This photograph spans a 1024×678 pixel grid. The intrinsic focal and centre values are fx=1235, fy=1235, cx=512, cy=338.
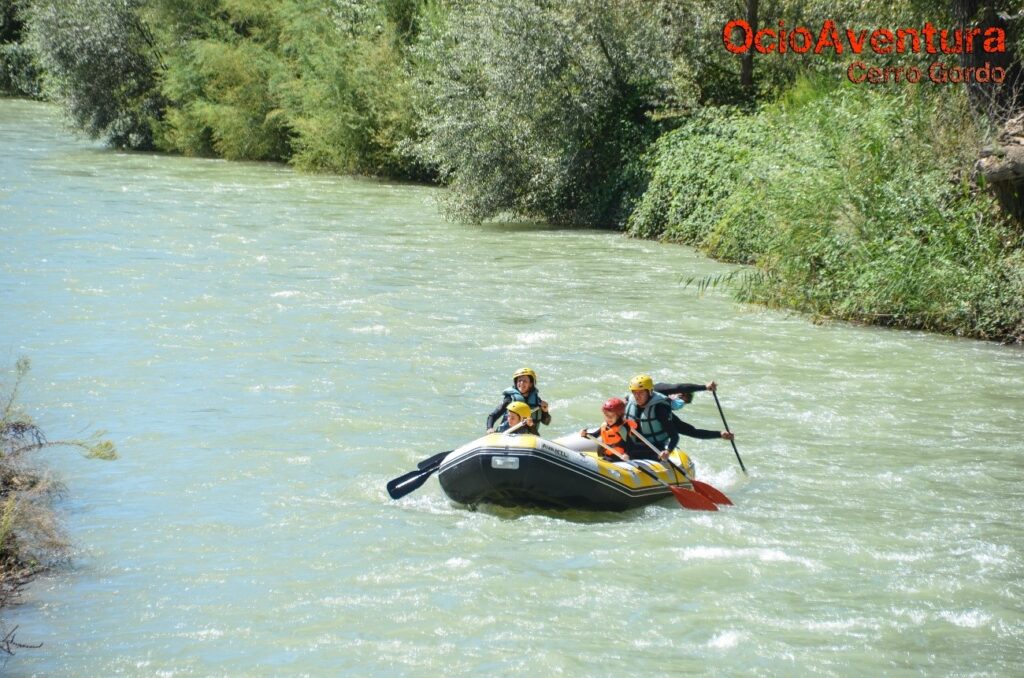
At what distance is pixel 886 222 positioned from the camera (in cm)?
1625

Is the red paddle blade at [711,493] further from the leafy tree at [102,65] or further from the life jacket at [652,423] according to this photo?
the leafy tree at [102,65]

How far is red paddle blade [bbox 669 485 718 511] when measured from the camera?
977 centimetres

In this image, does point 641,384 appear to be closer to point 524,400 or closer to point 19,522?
point 524,400

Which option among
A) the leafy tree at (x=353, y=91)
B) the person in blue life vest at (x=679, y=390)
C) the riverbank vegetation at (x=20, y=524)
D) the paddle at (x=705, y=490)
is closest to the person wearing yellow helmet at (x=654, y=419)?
the person in blue life vest at (x=679, y=390)

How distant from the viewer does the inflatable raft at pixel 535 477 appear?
363 inches

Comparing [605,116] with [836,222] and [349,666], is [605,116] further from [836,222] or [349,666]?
[349,666]

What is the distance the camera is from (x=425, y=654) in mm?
7039

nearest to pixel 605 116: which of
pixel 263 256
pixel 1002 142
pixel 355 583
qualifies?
pixel 263 256

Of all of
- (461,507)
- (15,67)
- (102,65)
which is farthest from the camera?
(15,67)

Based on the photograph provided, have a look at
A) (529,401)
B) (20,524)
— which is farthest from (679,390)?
(20,524)

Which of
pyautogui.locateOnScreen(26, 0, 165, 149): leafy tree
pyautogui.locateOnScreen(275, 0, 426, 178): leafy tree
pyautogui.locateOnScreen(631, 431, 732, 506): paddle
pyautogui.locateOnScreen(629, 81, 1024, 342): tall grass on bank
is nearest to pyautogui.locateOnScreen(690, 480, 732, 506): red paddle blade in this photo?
pyautogui.locateOnScreen(631, 431, 732, 506): paddle

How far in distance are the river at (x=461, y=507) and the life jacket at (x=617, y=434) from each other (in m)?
0.76

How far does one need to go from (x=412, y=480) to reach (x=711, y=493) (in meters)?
2.42

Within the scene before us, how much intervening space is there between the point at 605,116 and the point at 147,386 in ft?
47.1
